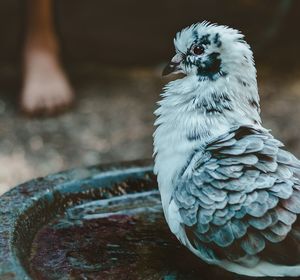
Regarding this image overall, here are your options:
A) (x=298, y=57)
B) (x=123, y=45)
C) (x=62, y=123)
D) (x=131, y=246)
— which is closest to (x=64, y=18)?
(x=123, y=45)

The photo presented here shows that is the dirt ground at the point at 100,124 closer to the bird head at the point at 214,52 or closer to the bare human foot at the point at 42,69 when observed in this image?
the bare human foot at the point at 42,69

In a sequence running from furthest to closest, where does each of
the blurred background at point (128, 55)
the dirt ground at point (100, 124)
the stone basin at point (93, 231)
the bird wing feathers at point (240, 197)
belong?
the blurred background at point (128, 55) → the dirt ground at point (100, 124) → the stone basin at point (93, 231) → the bird wing feathers at point (240, 197)

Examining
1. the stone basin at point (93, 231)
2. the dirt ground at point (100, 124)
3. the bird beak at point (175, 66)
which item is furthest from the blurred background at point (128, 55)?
the bird beak at point (175, 66)

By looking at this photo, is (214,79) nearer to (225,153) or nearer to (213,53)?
(213,53)

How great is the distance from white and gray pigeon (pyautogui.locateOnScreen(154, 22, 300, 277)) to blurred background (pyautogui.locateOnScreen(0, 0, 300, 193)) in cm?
183

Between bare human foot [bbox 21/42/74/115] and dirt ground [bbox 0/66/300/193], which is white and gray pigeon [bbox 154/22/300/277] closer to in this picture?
dirt ground [bbox 0/66/300/193]

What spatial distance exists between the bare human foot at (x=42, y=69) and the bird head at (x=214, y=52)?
2.04 meters

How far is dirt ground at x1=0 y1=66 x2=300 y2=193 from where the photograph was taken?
2.94 m

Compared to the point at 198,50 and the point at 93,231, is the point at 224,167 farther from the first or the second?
the point at 93,231

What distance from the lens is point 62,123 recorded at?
3.27 metres

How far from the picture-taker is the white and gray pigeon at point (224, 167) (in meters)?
1.22

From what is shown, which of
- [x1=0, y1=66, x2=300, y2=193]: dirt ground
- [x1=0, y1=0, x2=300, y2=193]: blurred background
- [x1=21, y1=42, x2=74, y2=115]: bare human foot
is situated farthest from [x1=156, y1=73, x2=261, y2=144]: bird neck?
[x1=21, y1=42, x2=74, y2=115]: bare human foot

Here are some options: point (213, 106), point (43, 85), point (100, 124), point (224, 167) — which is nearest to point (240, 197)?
point (224, 167)

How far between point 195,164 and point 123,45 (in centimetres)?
271
